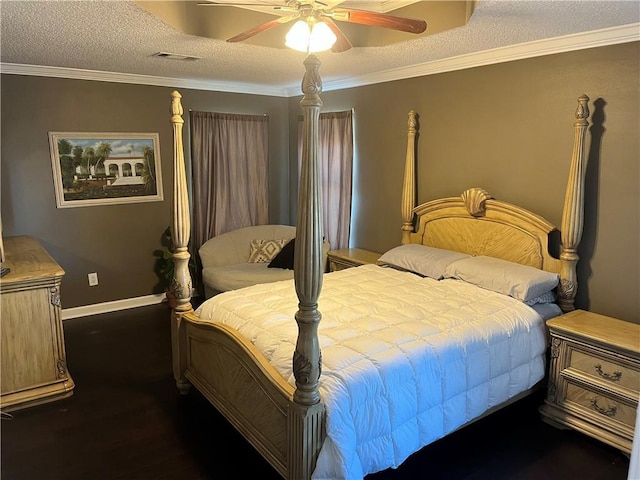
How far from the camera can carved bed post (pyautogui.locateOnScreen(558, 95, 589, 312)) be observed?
2967 millimetres

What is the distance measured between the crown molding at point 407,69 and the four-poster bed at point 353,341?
402 mm

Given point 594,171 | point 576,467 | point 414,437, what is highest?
point 594,171

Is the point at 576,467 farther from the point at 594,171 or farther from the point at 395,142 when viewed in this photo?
the point at 395,142

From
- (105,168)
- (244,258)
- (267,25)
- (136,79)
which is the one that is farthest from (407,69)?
(105,168)

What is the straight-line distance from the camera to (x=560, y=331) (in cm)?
279

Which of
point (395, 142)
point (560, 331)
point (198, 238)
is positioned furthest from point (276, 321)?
point (198, 238)

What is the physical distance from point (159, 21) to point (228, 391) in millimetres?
2136

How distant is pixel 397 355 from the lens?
2.31m

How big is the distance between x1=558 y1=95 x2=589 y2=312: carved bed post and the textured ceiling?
0.52m

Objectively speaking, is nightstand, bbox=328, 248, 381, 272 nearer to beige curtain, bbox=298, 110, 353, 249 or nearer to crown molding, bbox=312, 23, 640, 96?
beige curtain, bbox=298, 110, 353, 249

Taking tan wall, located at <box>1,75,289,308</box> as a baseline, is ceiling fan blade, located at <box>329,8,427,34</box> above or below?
above

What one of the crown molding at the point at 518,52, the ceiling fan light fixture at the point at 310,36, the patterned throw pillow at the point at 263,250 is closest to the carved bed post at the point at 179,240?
the ceiling fan light fixture at the point at 310,36

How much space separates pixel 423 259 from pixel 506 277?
0.74m

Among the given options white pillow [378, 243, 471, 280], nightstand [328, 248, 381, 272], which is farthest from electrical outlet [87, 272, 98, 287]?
white pillow [378, 243, 471, 280]
